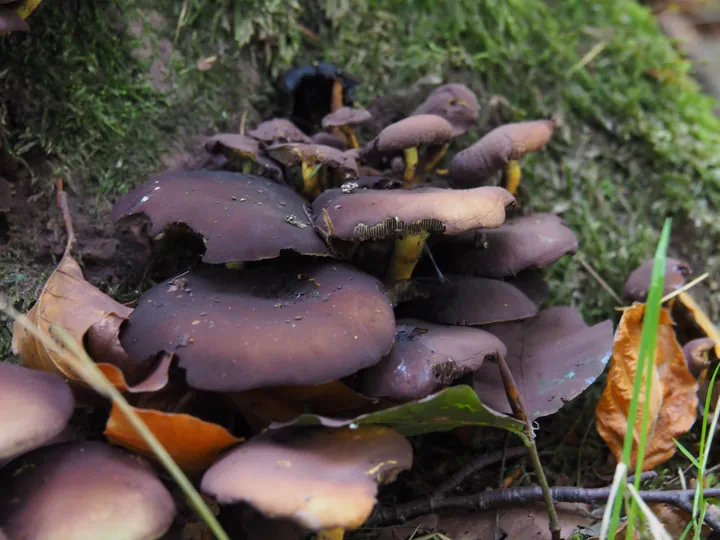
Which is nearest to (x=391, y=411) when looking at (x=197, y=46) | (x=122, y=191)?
(x=122, y=191)

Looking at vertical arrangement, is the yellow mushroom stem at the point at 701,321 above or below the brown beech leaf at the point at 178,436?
below

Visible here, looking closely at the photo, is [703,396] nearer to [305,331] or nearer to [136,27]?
[305,331]

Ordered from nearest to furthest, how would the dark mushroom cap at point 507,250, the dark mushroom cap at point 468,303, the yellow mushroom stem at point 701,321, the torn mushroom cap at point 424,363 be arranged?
the torn mushroom cap at point 424,363 < the dark mushroom cap at point 468,303 < the dark mushroom cap at point 507,250 < the yellow mushroom stem at point 701,321

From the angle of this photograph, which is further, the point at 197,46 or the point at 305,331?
the point at 197,46

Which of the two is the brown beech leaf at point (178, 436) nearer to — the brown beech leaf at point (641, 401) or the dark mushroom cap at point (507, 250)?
the dark mushroom cap at point (507, 250)

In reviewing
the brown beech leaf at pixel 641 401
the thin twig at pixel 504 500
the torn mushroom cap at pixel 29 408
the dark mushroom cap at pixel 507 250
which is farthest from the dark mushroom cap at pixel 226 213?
the brown beech leaf at pixel 641 401

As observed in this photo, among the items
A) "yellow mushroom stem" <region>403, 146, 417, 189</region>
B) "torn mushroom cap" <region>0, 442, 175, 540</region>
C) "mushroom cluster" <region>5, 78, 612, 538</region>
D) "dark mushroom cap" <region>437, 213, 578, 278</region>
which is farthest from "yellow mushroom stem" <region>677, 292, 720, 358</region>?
"torn mushroom cap" <region>0, 442, 175, 540</region>
